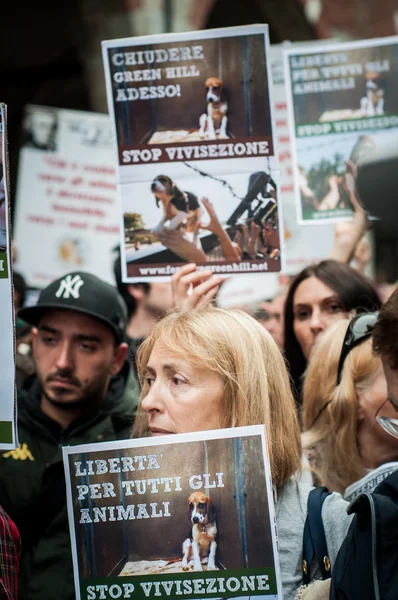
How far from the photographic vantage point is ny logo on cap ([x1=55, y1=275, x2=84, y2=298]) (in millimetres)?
4297

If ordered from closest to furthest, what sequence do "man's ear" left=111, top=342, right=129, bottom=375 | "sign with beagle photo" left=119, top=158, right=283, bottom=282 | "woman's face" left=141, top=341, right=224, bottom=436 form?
"woman's face" left=141, top=341, right=224, bottom=436 → "sign with beagle photo" left=119, top=158, right=283, bottom=282 → "man's ear" left=111, top=342, right=129, bottom=375

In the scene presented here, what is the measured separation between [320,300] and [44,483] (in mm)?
1747

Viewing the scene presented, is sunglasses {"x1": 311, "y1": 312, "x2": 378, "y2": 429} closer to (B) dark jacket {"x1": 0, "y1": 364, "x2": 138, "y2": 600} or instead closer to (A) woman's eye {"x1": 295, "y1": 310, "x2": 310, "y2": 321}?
(B) dark jacket {"x1": 0, "y1": 364, "x2": 138, "y2": 600}

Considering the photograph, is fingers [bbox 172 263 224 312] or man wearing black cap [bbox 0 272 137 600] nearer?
fingers [bbox 172 263 224 312]

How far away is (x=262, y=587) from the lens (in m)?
2.49

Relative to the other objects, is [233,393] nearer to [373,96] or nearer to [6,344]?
[6,344]

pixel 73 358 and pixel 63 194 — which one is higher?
pixel 63 194

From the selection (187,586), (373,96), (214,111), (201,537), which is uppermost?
(373,96)

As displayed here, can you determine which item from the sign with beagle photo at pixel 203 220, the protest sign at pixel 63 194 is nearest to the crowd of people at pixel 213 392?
the sign with beagle photo at pixel 203 220

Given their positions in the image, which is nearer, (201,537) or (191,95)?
(201,537)

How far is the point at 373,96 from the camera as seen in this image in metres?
4.10


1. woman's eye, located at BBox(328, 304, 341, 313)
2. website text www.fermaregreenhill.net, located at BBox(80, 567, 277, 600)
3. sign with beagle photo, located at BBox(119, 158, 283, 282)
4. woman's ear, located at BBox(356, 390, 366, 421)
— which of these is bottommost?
website text www.fermaregreenhill.net, located at BBox(80, 567, 277, 600)

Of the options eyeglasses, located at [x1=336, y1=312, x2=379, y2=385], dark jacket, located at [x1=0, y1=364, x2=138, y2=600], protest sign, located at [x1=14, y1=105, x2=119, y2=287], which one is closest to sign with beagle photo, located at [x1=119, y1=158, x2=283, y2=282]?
eyeglasses, located at [x1=336, y1=312, x2=379, y2=385]

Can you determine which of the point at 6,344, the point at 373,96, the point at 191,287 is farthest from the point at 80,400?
the point at 373,96
